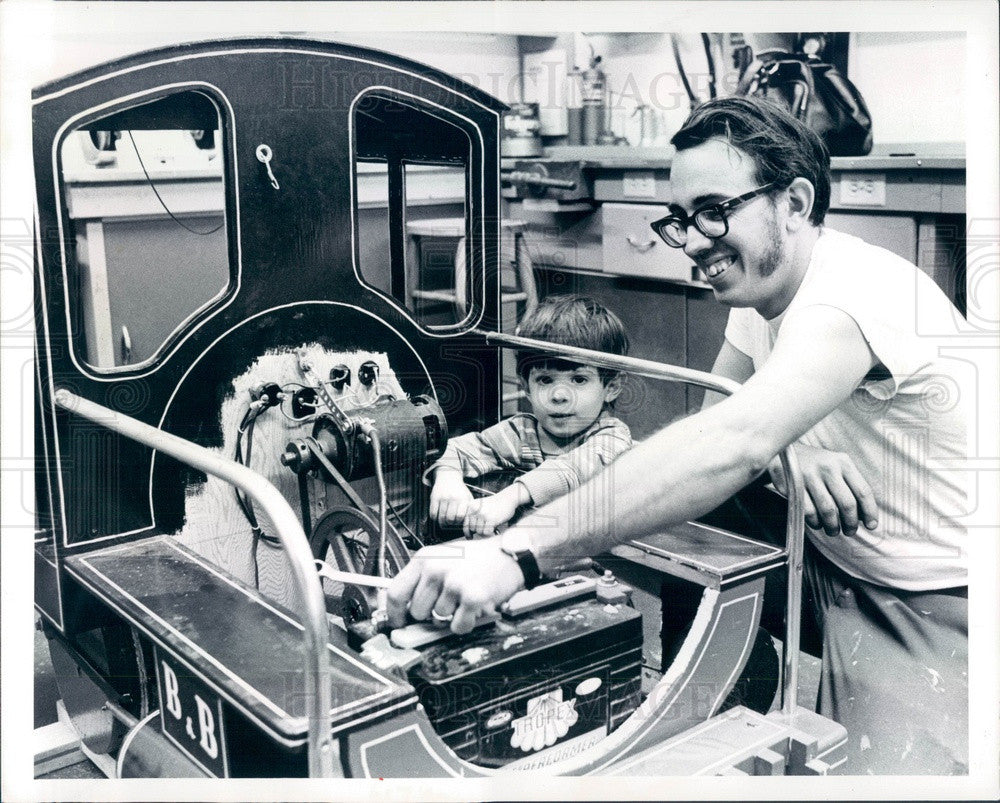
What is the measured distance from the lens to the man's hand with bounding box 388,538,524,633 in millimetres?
1555

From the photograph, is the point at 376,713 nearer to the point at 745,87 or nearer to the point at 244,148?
the point at 244,148

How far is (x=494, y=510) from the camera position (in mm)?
1729

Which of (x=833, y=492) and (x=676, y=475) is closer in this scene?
(x=676, y=475)

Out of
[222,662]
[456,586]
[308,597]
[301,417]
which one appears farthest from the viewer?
[301,417]

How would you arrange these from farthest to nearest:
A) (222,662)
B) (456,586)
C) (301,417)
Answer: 1. (301,417)
2. (456,586)
3. (222,662)

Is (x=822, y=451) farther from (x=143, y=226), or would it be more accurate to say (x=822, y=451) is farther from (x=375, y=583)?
(x=143, y=226)

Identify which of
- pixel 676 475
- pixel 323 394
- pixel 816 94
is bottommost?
pixel 676 475

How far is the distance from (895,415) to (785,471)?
0.25m

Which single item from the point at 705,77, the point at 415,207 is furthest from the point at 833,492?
the point at 415,207

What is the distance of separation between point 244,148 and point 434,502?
0.68 m

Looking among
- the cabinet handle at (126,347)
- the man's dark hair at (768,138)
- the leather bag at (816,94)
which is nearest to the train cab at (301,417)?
the cabinet handle at (126,347)

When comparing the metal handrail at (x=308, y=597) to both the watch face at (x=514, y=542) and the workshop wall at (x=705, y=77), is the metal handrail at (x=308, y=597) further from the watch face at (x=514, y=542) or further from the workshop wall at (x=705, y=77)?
the workshop wall at (x=705, y=77)

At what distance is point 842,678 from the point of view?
179cm

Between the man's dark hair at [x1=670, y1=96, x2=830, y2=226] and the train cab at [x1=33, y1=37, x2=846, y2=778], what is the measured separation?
36cm
